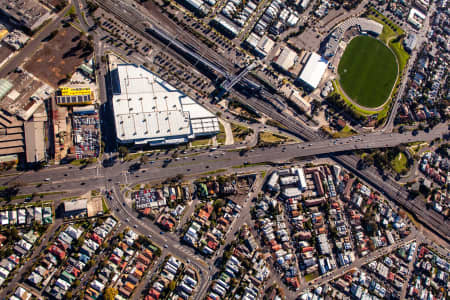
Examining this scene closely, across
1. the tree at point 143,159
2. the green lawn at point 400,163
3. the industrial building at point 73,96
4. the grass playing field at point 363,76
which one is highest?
the grass playing field at point 363,76

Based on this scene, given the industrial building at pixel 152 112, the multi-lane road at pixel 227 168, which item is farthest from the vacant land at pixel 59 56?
the multi-lane road at pixel 227 168

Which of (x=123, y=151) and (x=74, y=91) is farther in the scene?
(x=74, y=91)

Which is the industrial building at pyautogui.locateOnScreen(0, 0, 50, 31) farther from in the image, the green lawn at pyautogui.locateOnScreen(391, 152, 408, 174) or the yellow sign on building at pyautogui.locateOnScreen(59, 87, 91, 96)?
the green lawn at pyautogui.locateOnScreen(391, 152, 408, 174)

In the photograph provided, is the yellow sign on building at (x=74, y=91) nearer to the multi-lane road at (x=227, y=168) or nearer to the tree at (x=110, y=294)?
the multi-lane road at (x=227, y=168)

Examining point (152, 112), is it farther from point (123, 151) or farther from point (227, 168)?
point (227, 168)

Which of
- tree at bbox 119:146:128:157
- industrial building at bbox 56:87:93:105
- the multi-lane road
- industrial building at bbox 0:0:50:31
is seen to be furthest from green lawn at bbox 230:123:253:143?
industrial building at bbox 0:0:50:31

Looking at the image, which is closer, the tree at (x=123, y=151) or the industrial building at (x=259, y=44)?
the tree at (x=123, y=151)

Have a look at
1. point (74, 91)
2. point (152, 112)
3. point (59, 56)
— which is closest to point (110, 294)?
point (152, 112)
